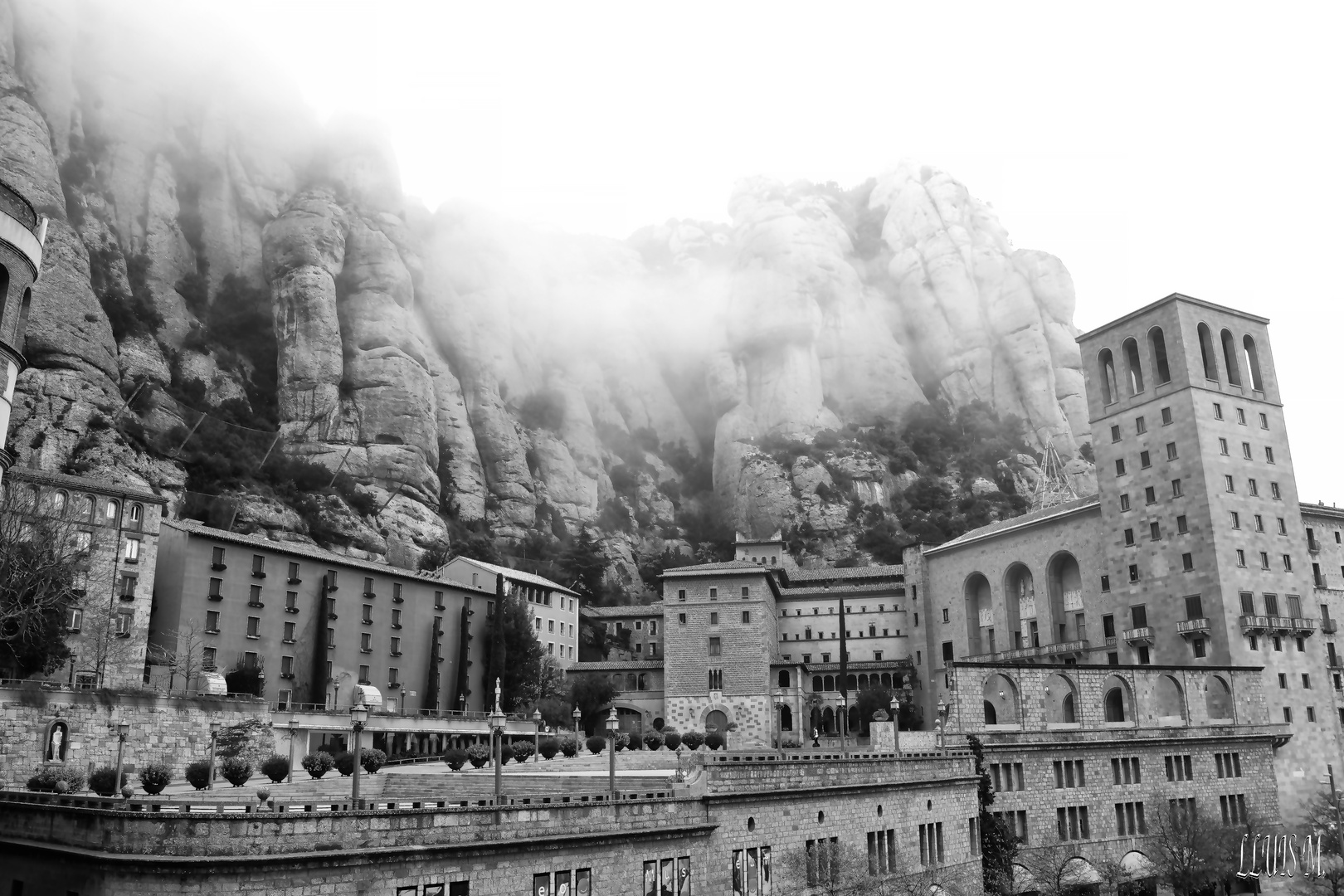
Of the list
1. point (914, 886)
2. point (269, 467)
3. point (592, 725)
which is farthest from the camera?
point (269, 467)

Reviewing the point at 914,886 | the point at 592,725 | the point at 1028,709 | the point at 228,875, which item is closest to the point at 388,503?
the point at 592,725

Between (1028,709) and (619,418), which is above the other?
(619,418)

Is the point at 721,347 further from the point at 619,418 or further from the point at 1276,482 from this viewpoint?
the point at 1276,482

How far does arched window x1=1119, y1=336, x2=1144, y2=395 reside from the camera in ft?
196

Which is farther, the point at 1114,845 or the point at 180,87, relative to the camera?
the point at 180,87

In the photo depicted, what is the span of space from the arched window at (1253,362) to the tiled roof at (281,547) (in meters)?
49.0

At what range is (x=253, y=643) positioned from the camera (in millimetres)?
52031

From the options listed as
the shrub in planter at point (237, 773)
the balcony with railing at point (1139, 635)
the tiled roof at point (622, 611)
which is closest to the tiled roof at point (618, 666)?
the tiled roof at point (622, 611)

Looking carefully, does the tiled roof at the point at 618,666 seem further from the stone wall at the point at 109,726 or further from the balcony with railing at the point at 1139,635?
the stone wall at the point at 109,726

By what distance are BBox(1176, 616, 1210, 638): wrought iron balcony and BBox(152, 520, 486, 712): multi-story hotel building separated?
39682mm

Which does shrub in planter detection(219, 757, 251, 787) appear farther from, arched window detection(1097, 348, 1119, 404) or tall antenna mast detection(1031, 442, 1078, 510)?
tall antenna mast detection(1031, 442, 1078, 510)

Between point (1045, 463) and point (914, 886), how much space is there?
79.7m

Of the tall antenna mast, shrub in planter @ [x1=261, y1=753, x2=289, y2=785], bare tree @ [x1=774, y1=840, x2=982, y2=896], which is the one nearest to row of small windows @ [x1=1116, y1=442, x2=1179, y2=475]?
bare tree @ [x1=774, y1=840, x2=982, y2=896]

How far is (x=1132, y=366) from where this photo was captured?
198ft
